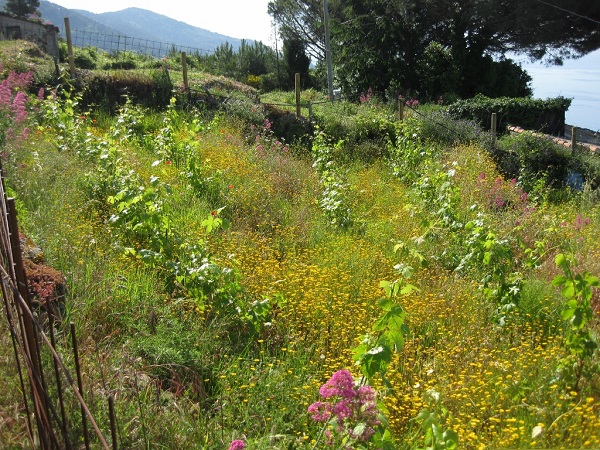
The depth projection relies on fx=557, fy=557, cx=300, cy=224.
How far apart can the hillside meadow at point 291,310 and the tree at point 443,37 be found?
55.5ft

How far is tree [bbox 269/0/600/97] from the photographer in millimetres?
24750

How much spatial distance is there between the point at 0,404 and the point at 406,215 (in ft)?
21.4

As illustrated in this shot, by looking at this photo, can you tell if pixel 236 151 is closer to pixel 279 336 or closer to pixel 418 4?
pixel 279 336

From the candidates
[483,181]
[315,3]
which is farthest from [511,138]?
[315,3]

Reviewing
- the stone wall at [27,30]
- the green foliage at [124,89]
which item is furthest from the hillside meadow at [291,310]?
the stone wall at [27,30]

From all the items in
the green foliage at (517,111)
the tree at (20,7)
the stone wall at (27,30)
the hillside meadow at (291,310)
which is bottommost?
the hillside meadow at (291,310)

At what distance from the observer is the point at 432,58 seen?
2466cm

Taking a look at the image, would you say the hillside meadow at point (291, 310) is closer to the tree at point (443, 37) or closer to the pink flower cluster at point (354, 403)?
the pink flower cluster at point (354, 403)

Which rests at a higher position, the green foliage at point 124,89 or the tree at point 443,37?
the tree at point 443,37

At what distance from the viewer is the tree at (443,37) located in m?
24.8

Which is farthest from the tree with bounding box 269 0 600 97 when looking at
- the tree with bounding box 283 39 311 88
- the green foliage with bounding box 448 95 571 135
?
the tree with bounding box 283 39 311 88

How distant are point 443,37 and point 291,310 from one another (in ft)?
78.9

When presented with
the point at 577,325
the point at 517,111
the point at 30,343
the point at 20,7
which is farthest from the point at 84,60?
the point at 20,7

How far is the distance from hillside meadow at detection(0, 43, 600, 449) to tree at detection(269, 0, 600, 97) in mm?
16904
